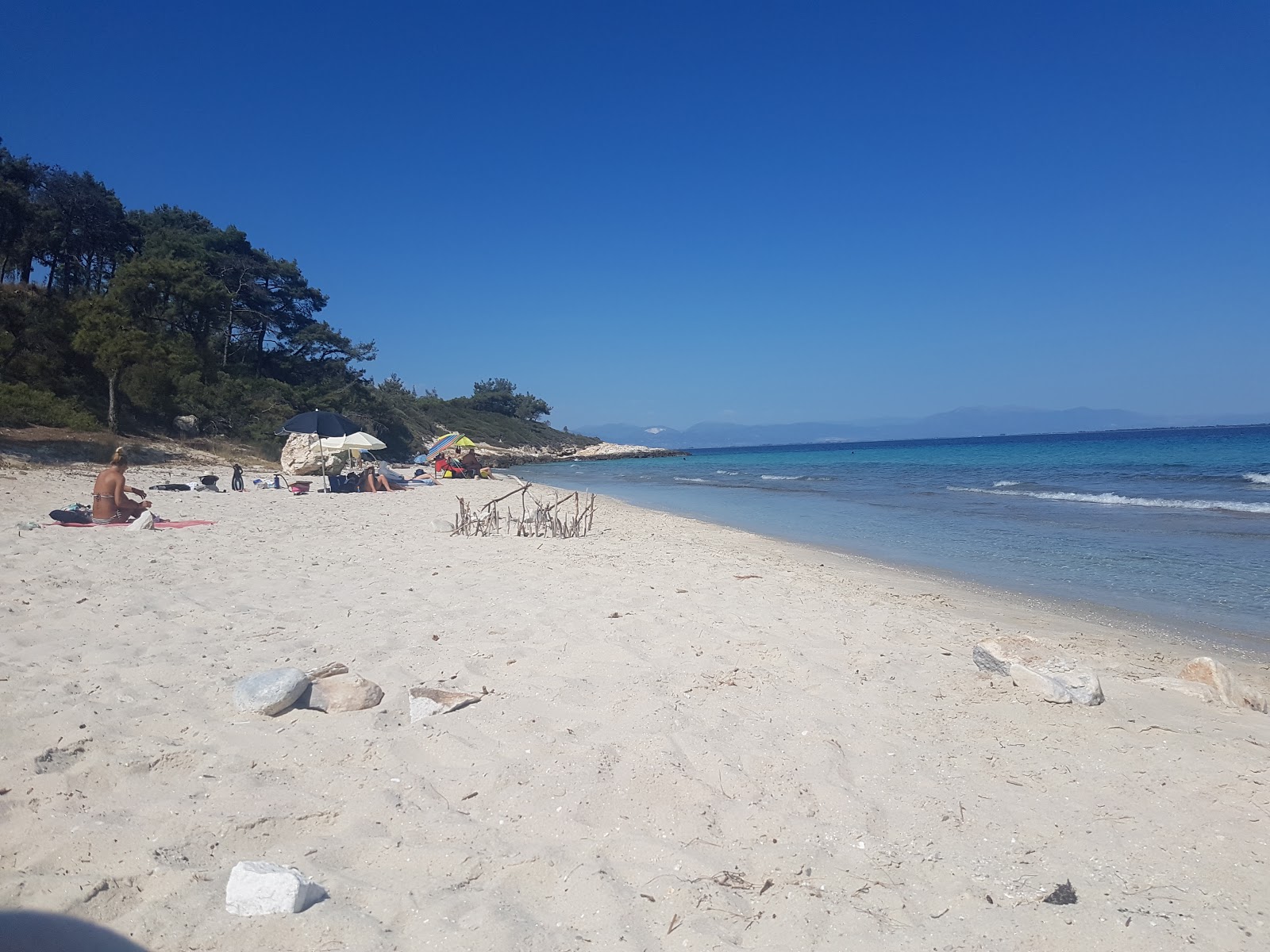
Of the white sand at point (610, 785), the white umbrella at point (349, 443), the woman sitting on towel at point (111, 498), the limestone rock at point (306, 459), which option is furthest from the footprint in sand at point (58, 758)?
the limestone rock at point (306, 459)

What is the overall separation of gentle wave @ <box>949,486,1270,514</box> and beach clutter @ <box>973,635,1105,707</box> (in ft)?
48.3

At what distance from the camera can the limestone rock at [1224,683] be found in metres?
4.30

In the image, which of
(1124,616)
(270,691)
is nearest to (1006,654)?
(1124,616)

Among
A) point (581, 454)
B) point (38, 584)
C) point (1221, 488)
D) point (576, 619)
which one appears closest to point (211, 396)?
point (38, 584)

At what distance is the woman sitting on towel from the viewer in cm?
921

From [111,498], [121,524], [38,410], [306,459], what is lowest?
[121,524]

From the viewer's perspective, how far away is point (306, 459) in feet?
62.8

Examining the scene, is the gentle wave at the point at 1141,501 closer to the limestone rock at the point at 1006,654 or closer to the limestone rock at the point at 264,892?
the limestone rock at the point at 1006,654

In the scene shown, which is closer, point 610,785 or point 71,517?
point 610,785

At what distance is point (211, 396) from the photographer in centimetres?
2583

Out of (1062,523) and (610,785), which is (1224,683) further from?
(1062,523)

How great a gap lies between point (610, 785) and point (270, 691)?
1.88 m

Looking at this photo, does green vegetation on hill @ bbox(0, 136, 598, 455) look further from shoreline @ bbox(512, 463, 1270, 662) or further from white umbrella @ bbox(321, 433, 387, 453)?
shoreline @ bbox(512, 463, 1270, 662)

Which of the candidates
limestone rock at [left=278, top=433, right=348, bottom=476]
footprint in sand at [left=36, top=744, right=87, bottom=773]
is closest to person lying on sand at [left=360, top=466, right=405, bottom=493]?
limestone rock at [left=278, top=433, right=348, bottom=476]
